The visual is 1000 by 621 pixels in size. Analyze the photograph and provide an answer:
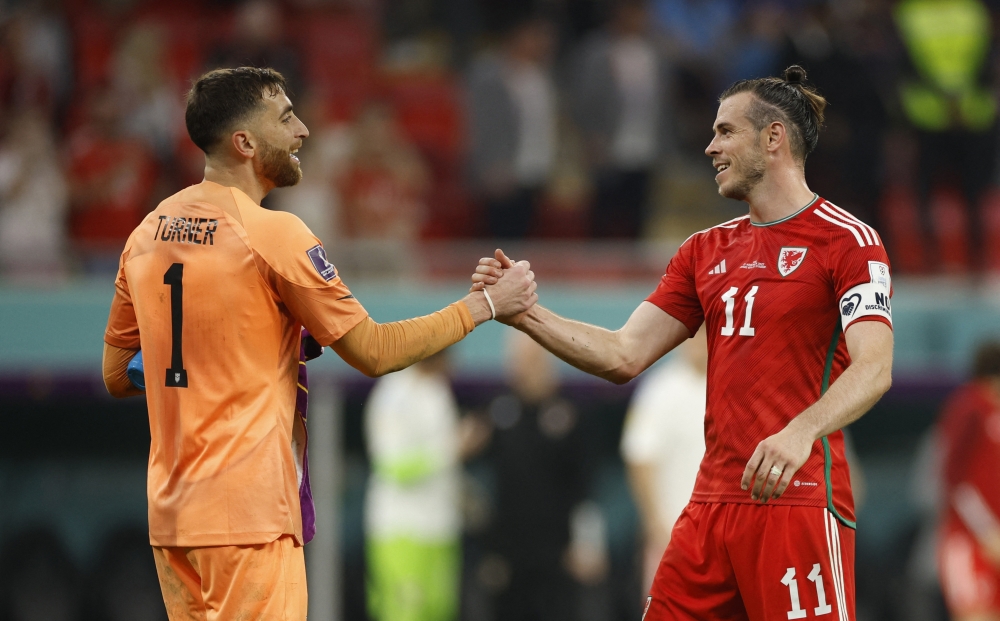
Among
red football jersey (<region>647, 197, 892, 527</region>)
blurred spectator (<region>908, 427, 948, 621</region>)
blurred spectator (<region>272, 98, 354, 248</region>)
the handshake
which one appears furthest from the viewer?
blurred spectator (<region>908, 427, 948, 621</region>)

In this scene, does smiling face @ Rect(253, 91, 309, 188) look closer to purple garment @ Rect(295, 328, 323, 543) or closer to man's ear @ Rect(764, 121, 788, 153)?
purple garment @ Rect(295, 328, 323, 543)

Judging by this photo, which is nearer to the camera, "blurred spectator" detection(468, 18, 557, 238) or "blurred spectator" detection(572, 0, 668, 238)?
"blurred spectator" detection(468, 18, 557, 238)

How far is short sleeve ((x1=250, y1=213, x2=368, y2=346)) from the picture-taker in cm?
428

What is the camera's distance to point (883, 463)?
40.8 feet

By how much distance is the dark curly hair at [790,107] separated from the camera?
16.2 feet

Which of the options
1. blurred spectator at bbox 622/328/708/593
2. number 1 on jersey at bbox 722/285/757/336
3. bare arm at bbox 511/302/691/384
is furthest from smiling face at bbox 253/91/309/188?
blurred spectator at bbox 622/328/708/593

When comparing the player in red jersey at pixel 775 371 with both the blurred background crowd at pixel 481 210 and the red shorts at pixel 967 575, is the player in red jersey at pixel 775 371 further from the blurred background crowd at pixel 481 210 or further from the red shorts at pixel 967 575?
the red shorts at pixel 967 575

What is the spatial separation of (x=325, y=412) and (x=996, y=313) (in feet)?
18.6

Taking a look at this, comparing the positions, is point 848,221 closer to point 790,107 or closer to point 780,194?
point 780,194

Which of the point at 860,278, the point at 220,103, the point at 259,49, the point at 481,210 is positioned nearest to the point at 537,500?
the point at 481,210

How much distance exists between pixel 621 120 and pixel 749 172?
7.56 metres

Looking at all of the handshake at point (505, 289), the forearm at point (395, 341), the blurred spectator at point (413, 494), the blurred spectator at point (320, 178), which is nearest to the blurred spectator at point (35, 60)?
the blurred spectator at point (320, 178)

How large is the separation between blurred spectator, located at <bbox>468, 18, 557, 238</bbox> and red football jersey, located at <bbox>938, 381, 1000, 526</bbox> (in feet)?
14.2

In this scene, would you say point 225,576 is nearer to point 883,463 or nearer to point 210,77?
point 210,77
